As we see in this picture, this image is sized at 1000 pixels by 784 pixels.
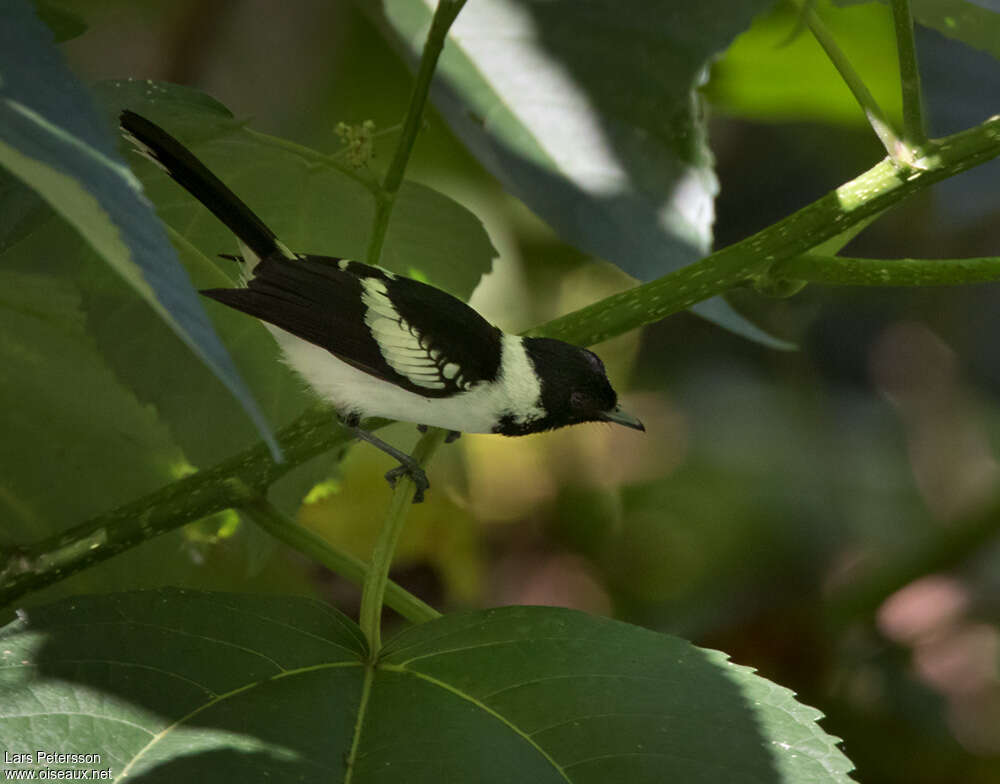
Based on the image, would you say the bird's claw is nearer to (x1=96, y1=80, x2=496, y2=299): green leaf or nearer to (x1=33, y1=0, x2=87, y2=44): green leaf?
(x1=96, y1=80, x2=496, y2=299): green leaf

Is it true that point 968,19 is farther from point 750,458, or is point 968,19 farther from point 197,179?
point 750,458

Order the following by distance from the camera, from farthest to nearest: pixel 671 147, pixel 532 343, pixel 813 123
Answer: pixel 813 123
pixel 671 147
pixel 532 343

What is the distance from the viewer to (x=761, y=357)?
2445mm

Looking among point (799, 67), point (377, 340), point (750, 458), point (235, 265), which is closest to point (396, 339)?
point (377, 340)

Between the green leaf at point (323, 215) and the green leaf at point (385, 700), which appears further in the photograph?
the green leaf at point (323, 215)

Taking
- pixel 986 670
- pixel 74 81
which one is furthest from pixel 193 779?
pixel 986 670

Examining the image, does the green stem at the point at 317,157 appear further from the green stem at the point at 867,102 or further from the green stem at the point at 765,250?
the green stem at the point at 867,102

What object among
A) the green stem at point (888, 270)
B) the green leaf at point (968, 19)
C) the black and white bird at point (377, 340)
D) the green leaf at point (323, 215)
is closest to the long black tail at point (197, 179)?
the black and white bird at point (377, 340)

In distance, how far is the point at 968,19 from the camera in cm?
102

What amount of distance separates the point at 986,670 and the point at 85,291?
1.89 metres

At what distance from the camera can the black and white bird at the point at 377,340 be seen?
92 cm

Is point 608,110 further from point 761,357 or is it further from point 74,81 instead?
point 761,357

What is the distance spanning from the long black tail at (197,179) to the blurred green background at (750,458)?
927 mm

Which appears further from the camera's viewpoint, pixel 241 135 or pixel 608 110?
pixel 608 110
